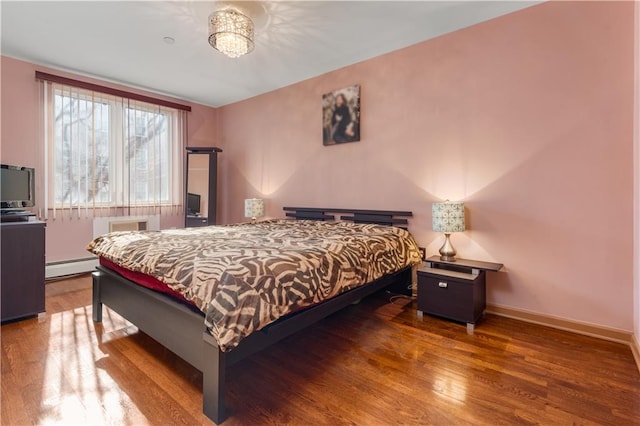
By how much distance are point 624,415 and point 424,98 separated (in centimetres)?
281

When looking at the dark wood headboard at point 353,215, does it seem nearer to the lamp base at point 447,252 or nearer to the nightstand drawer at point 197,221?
the lamp base at point 447,252

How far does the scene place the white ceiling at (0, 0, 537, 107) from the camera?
2637mm

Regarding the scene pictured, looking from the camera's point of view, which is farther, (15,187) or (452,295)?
(15,187)

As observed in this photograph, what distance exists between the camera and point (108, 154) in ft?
14.1

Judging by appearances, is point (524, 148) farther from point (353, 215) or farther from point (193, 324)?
point (193, 324)

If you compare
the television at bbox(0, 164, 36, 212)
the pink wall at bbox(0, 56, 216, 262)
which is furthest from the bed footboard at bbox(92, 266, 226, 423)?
the pink wall at bbox(0, 56, 216, 262)

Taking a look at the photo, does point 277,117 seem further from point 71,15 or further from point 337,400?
point 337,400

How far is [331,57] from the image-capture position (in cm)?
357

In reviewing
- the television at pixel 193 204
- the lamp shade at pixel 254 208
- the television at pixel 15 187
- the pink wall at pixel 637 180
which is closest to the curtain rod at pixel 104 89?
A: the television at pixel 193 204

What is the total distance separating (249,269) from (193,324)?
16.8 inches

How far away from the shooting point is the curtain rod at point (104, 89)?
3.75 meters

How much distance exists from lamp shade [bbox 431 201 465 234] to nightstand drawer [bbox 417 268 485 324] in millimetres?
384

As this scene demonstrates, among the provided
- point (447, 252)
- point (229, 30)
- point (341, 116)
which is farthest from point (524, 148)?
point (229, 30)

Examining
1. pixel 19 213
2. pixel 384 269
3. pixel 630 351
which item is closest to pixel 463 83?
pixel 384 269
